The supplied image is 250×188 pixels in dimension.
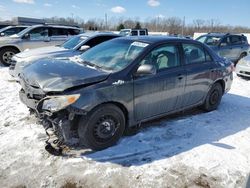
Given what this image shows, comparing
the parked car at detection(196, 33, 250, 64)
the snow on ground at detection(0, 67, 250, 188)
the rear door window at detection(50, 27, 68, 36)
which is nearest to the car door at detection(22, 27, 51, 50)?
the rear door window at detection(50, 27, 68, 36)

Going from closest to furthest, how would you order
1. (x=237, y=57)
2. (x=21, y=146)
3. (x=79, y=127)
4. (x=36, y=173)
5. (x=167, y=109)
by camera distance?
(x=36, y=173)
(x=79, y=127)
(x=21, y=146)
(x=167, y=109)
(x=237, y=57)

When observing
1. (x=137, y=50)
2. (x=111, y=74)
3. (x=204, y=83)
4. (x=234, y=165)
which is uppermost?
(x=137, y=50)

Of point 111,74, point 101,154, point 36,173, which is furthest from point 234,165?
point 36,173

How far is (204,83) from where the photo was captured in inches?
206

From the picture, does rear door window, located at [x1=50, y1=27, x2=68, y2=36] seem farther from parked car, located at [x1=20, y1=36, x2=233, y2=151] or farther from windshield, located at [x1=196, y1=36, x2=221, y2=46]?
parked car, located at [x1=20, y1=36, x2=233, y2=151]

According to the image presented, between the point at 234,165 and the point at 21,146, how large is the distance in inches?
123

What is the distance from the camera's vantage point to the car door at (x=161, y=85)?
13.3 ft

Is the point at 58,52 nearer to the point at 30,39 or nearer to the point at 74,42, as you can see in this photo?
the point at 74,42

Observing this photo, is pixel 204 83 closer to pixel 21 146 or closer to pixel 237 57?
pixel 21 146

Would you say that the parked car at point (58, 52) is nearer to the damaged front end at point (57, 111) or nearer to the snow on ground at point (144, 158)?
the snow on ground at point (144, 158)

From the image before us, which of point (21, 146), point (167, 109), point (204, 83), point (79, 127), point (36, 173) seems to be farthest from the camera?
point (204, 83)

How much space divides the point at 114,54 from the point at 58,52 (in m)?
3.88

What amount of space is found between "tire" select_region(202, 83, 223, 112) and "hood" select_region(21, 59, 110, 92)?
2759mm

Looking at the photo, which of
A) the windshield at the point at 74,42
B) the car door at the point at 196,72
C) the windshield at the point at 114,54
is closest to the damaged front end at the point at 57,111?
the windshield at the point at 114,54
